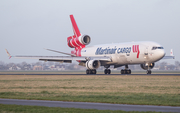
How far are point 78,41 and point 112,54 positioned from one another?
900 cm

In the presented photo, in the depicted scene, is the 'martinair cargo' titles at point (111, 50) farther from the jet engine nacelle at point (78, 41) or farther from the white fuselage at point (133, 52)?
the jet engine nacelle at point (78, 41)

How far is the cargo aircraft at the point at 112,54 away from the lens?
45844mm

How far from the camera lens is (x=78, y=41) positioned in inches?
2269

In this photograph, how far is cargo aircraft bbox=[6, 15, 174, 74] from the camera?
150 feet

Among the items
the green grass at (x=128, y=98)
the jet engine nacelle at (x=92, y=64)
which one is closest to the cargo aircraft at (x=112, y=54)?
the jet engine nacelle at (x=92, y=64)

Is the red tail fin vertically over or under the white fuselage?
over

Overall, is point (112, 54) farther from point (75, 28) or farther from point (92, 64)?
point (75, 28)

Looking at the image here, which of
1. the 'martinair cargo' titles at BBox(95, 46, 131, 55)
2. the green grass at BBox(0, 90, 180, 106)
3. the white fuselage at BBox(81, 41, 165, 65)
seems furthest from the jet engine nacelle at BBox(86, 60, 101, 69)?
the green grass at BBox(0, 90, 180, 106)

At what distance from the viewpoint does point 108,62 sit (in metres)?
52.0

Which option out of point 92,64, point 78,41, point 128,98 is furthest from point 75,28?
point 128,98

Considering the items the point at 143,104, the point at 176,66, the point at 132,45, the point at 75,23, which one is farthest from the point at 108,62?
the point at 176,66

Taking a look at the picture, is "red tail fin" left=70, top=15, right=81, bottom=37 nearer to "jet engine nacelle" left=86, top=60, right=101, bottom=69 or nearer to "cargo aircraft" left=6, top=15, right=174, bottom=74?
"cargo aircraft" left=6, top=15, right=174, bottom=74

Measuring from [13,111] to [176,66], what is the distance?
545 feet

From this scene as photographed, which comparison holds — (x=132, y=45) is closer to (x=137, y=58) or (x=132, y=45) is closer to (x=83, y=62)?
(x=137, y=58)
